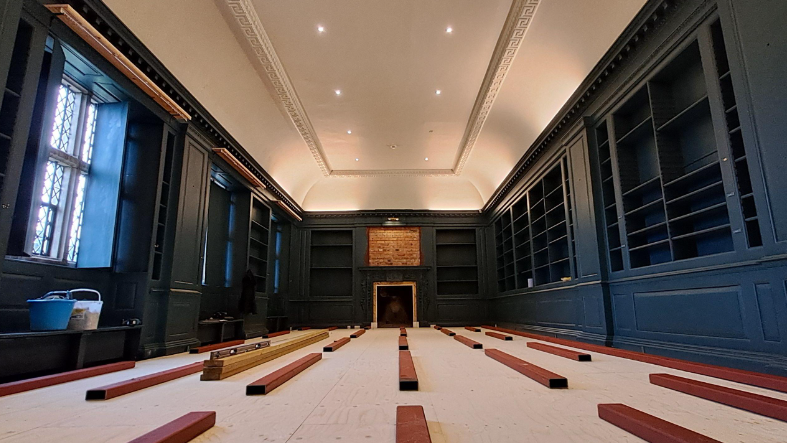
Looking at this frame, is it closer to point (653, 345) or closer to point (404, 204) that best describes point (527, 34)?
point (653, 345)

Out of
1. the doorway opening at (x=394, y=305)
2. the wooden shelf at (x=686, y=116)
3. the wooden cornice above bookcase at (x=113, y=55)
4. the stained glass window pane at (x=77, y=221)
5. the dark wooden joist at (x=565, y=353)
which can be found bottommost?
the dark wooden joist at (x=565, y=353)

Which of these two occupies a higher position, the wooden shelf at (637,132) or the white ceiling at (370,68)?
the white ceiling at (370,68)

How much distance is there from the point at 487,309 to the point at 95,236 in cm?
967

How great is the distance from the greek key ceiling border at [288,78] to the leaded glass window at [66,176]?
6.75ft

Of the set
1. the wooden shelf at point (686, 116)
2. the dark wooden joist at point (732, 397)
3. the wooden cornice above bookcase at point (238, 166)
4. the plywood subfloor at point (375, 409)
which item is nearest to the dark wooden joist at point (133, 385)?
the plywood subfloor at point (375, 409)

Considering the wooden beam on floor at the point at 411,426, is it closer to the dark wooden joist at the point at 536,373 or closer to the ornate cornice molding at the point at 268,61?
the dark wooden joist at the point at 536,373

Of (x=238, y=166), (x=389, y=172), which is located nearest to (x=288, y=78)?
(x=238, y=166)

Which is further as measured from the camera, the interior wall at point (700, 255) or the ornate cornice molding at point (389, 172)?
the ornate cornice molding at point (389, 172)

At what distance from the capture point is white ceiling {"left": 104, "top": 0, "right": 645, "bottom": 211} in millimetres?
4965

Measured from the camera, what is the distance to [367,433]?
1.55 metres

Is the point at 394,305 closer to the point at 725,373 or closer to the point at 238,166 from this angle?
the point at 238,166

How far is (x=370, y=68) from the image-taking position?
22.2 feet

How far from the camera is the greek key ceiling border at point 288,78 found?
5.17 m

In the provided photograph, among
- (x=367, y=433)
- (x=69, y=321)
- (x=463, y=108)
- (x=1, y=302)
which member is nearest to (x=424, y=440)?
(x=367, y=433)
